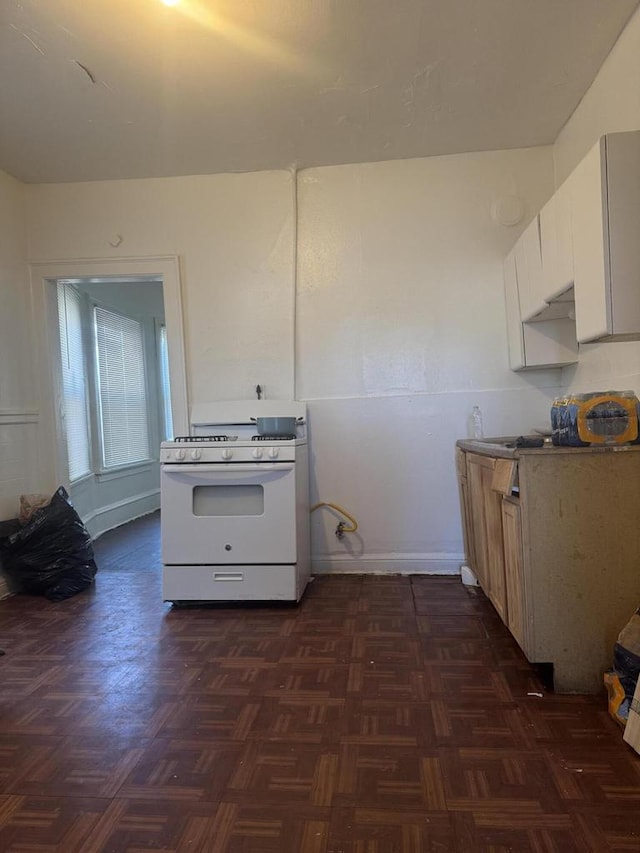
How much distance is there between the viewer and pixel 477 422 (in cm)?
319

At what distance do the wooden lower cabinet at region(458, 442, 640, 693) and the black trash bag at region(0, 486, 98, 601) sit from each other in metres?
2.55

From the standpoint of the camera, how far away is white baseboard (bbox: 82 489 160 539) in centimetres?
464

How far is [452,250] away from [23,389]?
284 cm

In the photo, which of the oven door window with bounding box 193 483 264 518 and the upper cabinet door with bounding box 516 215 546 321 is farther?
the oven door window with bounding box 193 483 264 518

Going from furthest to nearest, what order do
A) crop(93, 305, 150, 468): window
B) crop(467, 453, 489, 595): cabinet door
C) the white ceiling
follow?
crop(93, 305, 150, 468): window < crop(467, 453, 489, 595): cabinet door < the white ceiling

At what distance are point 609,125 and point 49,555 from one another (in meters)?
3.65

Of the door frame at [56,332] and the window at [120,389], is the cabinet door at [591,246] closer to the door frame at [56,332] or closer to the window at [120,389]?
the door frame at [56,332]

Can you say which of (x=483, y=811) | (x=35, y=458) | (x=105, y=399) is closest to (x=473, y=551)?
(x=483, y=811)

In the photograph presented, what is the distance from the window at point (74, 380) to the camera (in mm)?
4185

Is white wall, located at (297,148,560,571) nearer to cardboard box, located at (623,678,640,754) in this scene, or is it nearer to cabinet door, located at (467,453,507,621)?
cabinet door, located at (467,453,507,621)

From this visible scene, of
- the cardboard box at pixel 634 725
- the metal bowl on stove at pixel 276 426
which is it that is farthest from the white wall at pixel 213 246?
the cardboard box at pixel 634 725

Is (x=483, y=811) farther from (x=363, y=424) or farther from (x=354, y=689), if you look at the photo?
(x=363, y=424)

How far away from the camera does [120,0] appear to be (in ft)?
6.43

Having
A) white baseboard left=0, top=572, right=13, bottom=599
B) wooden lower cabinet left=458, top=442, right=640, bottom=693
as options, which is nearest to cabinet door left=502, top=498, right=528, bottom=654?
wooden lower cabinet left=458, top=442, right=640, bottom=693
